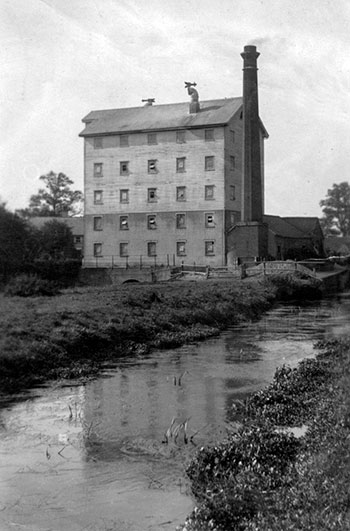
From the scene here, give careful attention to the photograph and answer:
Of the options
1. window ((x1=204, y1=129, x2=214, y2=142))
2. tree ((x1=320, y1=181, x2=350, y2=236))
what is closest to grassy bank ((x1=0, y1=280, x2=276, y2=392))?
window ((x1=204, y1=129, x2=214, y2=142))

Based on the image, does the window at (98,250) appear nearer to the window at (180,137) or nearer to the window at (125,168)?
the window at (125,168)

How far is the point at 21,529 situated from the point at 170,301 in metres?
22.1

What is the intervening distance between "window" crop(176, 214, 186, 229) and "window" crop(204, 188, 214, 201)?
115 inches

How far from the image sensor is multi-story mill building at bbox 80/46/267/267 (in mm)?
64688

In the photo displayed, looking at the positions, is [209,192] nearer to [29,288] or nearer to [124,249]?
[124,249]

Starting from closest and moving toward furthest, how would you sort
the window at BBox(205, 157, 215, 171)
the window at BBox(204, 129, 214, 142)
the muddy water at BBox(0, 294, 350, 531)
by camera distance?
the muddy water at BBox(0, 294, 350, 531), the window at BBox(204, 129, 214, 142), the window at BBox(205, 157, 215, 171)

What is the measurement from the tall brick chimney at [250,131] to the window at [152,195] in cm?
1058

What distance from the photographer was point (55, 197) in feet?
350

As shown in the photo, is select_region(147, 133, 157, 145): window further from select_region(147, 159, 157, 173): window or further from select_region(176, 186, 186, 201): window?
select_region(176, 186, 186, 201): window

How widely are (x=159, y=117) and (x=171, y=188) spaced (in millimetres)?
7971

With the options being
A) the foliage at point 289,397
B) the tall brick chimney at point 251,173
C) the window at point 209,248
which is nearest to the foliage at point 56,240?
the window at point 209,248

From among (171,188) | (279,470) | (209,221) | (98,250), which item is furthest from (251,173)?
(279,470)

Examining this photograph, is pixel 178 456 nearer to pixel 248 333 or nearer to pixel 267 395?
pixel 267 395

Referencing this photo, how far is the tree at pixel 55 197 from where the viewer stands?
105688 millimetres
